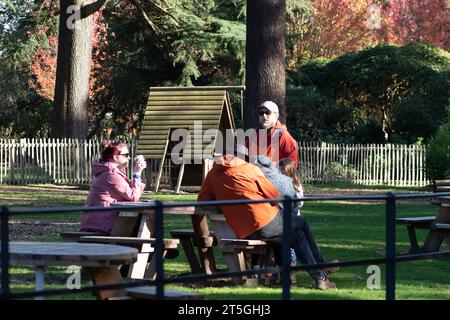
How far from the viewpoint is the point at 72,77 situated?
109 feet

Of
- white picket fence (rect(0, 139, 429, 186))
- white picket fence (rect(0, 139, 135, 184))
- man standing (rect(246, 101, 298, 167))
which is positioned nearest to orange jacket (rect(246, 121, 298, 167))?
man standing (rect(246, 101, 298, 167))

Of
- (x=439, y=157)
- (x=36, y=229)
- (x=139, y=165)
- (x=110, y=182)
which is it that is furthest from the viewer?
(x=439, y=157)

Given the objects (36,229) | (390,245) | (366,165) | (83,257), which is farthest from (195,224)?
(366,165)

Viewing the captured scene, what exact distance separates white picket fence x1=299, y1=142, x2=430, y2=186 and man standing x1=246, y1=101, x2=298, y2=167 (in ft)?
73.7

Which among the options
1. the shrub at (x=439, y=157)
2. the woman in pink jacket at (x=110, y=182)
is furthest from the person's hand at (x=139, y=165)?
the shrub at (x=439, y=157)

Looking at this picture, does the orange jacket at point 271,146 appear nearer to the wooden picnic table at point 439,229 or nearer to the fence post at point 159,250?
the wooden picnic table at point 439,229

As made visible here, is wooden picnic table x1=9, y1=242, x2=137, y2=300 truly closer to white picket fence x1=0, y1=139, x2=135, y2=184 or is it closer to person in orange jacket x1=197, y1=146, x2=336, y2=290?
person in orange jacket x1=197, y1=146, x2=336, y2=290

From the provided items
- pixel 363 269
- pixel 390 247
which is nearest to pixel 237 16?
pixel 363 269

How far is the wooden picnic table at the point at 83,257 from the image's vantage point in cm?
776

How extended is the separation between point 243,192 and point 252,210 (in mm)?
201

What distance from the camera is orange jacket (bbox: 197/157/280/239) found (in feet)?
35.1

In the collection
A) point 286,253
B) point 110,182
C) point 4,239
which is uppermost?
point 110,182

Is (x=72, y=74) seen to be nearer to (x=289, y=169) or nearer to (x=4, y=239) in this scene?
(x=289, y=169)

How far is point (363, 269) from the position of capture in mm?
12625
